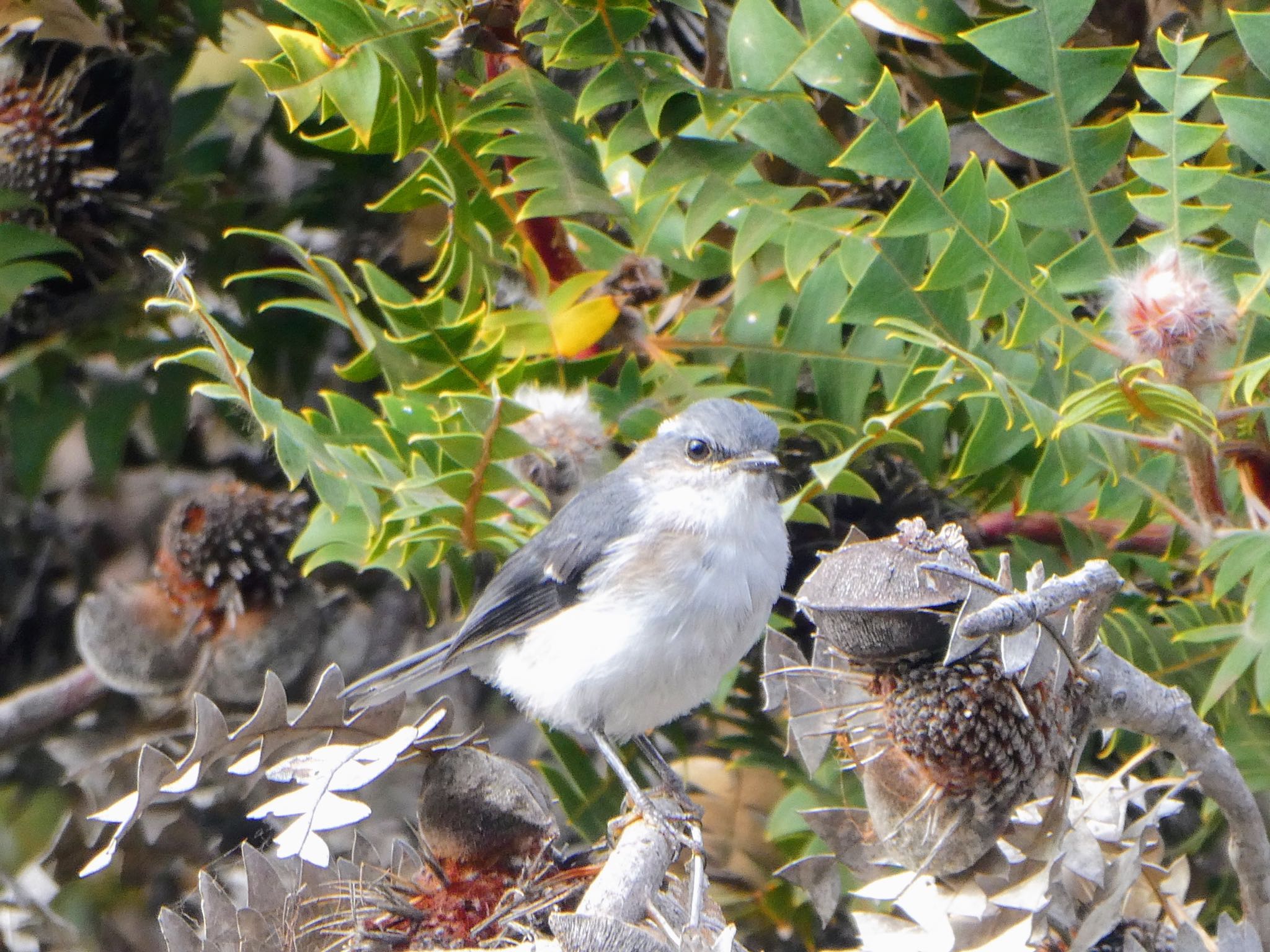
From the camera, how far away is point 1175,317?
160 centimetres

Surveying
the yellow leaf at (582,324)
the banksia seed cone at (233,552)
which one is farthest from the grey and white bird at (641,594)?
the banksia seed cone at (233,552)

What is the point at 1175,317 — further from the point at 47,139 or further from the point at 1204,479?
the point at 47,139

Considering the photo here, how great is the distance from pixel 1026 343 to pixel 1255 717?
718 millimetres

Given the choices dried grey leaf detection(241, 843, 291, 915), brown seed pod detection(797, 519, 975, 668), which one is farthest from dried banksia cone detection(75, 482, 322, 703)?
brown seed pod detection(797, 519, 975, 668)

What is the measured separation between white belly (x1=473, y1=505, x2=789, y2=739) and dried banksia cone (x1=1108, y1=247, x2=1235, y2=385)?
72 centimetres

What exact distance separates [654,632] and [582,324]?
54 centimetres

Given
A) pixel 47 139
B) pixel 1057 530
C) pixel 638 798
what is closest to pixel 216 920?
pixel 638 798

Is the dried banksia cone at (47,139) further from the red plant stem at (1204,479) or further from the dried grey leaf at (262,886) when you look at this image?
the red plant stem at (1204,479)

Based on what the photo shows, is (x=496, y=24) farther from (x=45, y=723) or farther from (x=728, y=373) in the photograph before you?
(x=45, y=723)

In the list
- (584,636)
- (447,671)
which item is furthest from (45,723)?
(584,636)

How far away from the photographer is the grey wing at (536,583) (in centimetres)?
222

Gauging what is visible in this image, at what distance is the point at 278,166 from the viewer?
301 centimetres

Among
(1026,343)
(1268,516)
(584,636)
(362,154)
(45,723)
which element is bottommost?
(45,723)

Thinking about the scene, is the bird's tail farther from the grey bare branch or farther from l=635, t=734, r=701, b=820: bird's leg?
the grey bare branch
